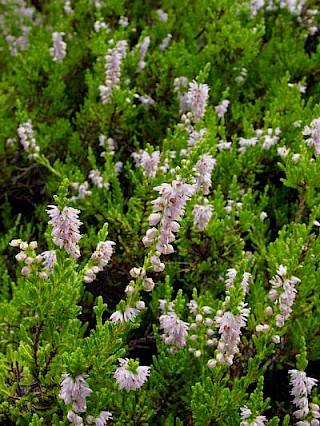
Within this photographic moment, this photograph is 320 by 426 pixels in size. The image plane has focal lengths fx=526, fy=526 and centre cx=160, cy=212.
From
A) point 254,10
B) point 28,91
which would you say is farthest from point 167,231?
point 254,10

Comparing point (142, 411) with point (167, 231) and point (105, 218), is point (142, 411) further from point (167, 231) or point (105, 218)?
point (105, 218)

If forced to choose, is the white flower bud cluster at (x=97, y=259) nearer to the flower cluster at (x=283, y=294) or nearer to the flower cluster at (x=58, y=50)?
the flower cluster at (x=283, y=294)

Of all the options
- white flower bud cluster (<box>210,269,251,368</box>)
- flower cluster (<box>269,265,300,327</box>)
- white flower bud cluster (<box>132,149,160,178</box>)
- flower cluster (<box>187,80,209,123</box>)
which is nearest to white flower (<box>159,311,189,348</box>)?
white flower bud cluster (<box>210,269,251,368</box>)

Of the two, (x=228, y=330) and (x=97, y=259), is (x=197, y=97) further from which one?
(x=228, y=330)

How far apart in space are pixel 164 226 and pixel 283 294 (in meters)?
0.55

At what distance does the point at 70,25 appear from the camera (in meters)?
4.59

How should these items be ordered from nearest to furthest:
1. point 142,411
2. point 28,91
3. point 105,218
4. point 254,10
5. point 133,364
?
point 133,364 < point 142,411 < point 105,218 < point 28,91 < point 254,10

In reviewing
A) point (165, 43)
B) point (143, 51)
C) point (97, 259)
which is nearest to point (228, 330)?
point (97, 259)

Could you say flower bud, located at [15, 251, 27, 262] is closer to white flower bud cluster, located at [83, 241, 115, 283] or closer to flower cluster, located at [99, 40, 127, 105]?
white flower bud cluster, located at [83, 241, 115, 283]

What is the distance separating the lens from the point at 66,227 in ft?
5.64

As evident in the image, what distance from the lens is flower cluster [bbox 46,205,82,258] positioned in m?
1.70

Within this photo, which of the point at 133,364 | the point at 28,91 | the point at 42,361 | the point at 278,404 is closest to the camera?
the point at 133,364

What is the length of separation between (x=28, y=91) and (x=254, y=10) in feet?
6.47

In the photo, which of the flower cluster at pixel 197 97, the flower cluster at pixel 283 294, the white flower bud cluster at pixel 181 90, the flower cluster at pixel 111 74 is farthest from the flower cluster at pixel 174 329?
the white flower bud cluster at pixel 181 90
